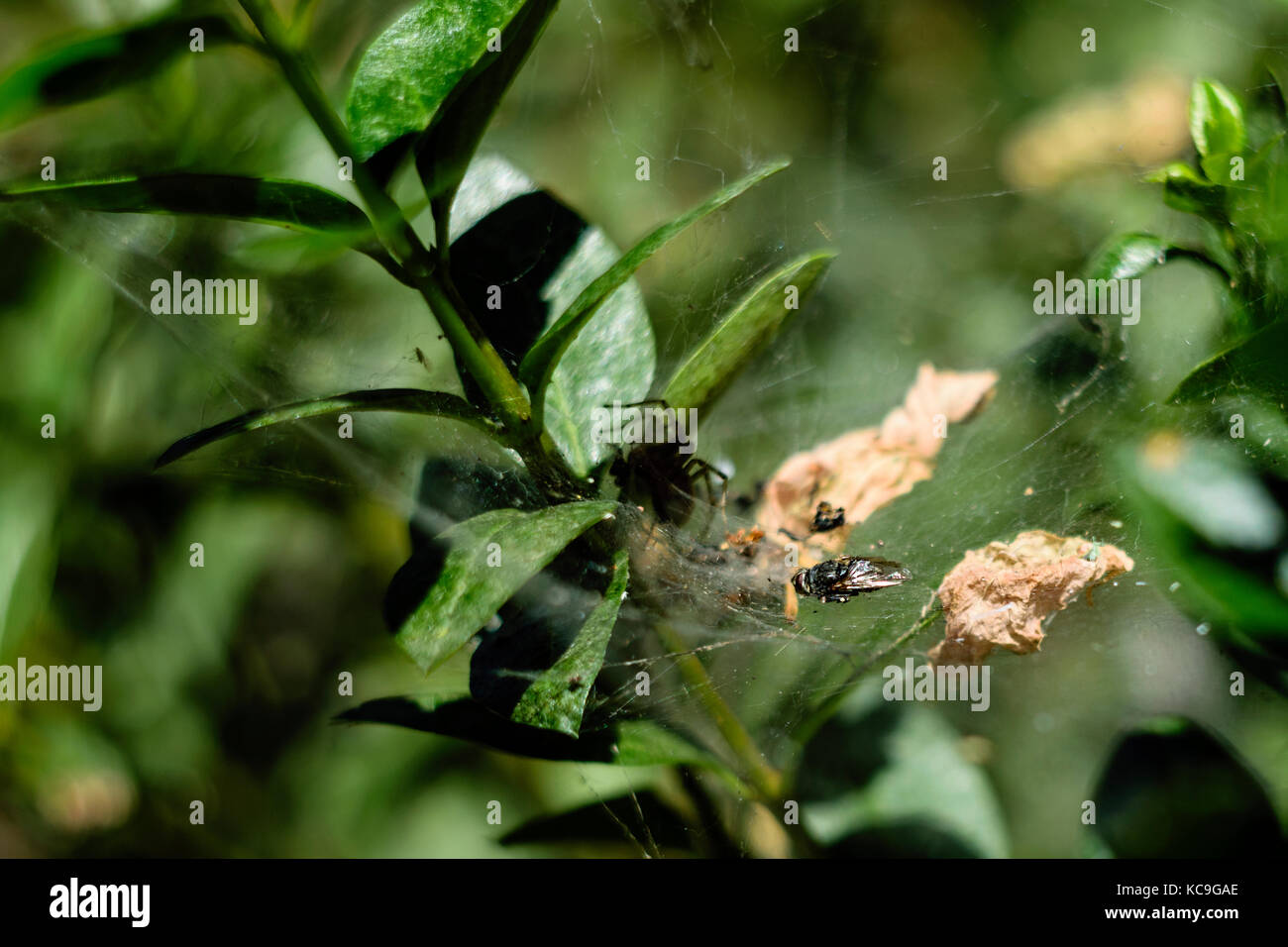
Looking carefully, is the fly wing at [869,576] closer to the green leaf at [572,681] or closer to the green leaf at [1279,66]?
the green leaf at [572,681]

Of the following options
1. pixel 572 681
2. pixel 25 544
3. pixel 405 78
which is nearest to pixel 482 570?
pixel 572 681

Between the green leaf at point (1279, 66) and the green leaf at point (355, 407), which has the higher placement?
the green leaf at point (1279, 66)

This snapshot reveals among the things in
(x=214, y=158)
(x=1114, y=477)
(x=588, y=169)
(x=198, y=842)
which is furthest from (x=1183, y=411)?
(x=198, y=842)

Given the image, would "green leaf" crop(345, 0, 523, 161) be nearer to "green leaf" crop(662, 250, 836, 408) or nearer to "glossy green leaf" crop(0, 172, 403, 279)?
"glossy green leaf" crop(0, 172, 403, 279)

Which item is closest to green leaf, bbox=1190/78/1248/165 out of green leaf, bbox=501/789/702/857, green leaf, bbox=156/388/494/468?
green leaf, bbox=156/388/494/468

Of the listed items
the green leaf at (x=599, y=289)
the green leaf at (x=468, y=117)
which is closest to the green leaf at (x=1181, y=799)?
the green leaf at (x=599, y=289)

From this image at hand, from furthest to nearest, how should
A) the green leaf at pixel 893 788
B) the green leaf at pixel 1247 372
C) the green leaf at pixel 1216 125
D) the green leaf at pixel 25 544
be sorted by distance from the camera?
1. the green leaf at pixel 25 544
2. the green leaf at pixel 893 788
3. the green leaf at pixel 1216 125
4. the green leaf at pixel 1247 372

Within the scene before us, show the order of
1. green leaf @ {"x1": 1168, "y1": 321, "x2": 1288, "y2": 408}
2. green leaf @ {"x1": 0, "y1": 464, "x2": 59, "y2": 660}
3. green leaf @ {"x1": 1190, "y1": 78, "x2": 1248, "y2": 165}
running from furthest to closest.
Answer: green leaf @ {"x1": 0, "y1": 464, "x2": 59, "y2": 660} < green leaf @ {"x1": 1190, "y1": 78, "x2": 1248, "y2": 165} < green leaf @ {"x1": 1168, "y1": 321, "x2": 1288, "y2": 408}
